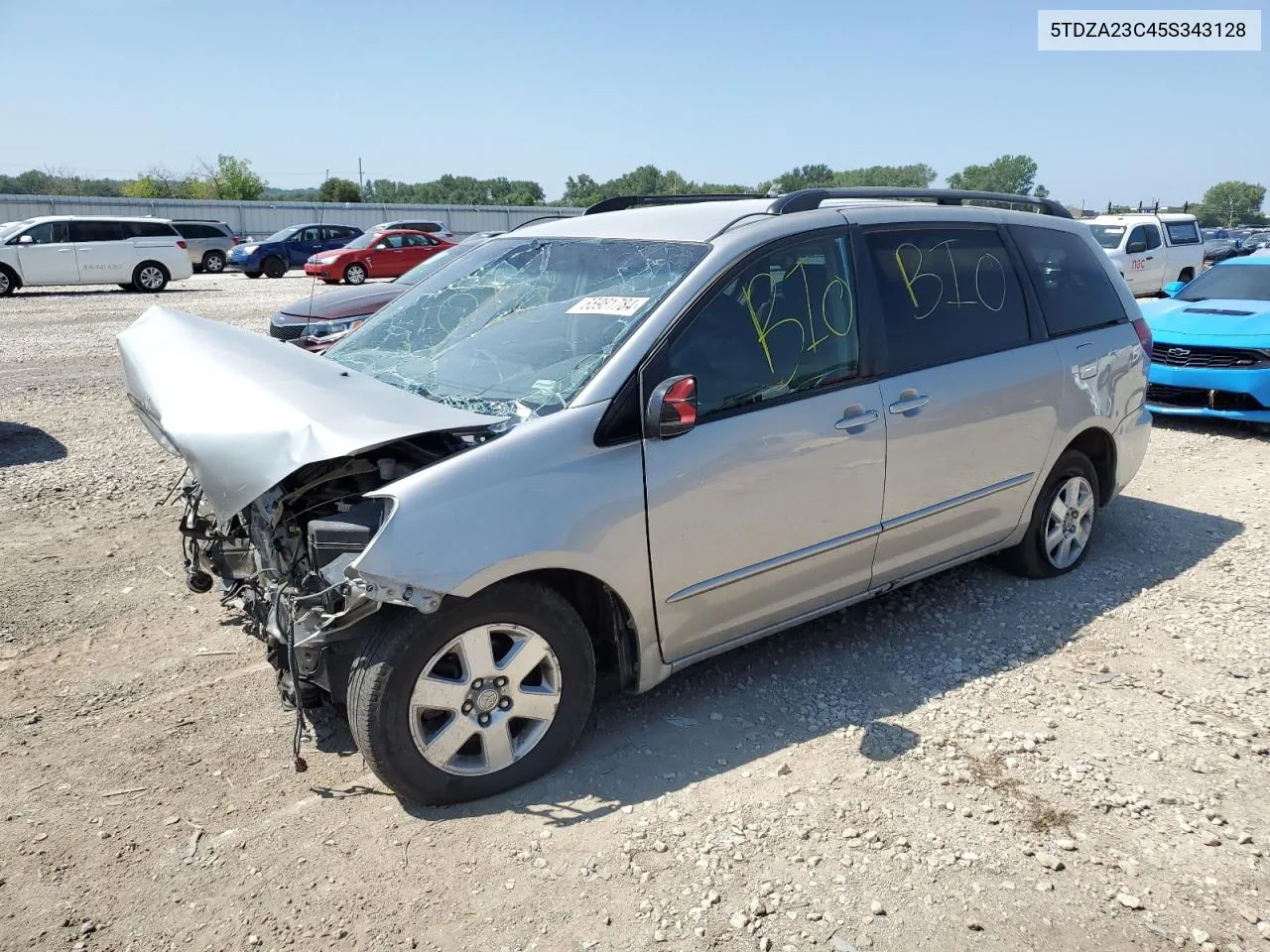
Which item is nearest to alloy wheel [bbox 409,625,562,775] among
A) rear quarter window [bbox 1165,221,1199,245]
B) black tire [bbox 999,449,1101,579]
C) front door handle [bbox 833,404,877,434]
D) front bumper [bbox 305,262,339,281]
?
front door handle [bbox 833,404,877,434]

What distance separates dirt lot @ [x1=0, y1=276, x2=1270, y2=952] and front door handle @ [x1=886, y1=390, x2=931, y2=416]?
1094 millimetres

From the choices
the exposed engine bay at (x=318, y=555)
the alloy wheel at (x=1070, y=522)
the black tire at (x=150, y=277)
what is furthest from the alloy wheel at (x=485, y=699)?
the black tire at (x=150, y=277)

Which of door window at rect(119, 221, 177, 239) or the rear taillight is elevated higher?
door window at rect(119, 221, 177, 239)

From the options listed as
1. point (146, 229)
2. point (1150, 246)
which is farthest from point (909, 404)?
point (146, 229)

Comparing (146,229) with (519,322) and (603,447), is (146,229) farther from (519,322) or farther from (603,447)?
(603,447)

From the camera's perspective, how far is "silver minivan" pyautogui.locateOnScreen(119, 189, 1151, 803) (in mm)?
2959

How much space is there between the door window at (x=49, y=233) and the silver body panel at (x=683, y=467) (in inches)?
797

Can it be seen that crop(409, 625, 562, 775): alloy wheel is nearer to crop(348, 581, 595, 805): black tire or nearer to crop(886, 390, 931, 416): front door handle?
crop(348, 581, 595, 805): black tire

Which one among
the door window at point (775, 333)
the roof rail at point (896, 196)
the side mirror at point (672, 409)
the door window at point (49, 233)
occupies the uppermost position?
the door window at point (49, 233)

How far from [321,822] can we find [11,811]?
1.04 m

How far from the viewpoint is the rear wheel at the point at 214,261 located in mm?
30297

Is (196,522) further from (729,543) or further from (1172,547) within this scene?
(1172,547)

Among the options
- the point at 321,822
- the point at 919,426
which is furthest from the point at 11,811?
the point at 919,426

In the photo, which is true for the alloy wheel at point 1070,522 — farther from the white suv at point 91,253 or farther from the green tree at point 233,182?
the green tree at point 233,182
